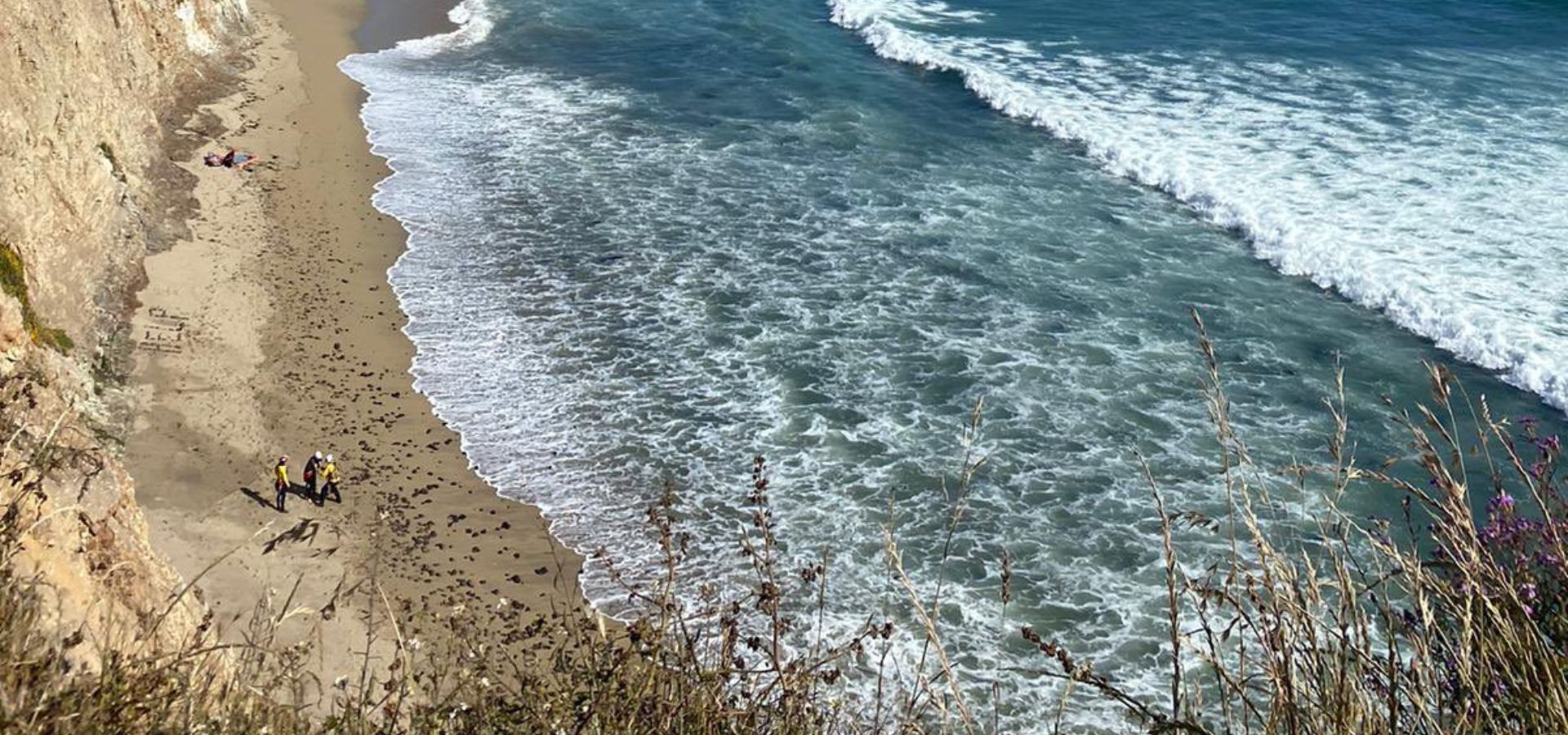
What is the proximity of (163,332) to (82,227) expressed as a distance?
1941mm

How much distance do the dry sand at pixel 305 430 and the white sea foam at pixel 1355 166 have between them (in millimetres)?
13830

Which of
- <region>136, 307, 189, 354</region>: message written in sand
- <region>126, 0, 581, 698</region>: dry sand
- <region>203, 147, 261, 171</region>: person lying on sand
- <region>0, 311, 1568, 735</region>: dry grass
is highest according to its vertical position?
<region>0, 311, 1568, 735</region>: dry grass

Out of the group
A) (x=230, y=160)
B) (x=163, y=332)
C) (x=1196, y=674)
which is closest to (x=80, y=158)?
(x=163, y=332)

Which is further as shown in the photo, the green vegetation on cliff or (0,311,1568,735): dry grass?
the green vegetation on cliff

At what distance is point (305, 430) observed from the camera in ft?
53.7

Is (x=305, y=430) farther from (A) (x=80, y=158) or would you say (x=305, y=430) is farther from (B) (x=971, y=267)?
(B) (x=971, y=267)

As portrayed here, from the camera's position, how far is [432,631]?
12.9 m

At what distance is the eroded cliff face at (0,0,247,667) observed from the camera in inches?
345

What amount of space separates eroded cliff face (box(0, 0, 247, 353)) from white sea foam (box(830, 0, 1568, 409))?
58.0 ft

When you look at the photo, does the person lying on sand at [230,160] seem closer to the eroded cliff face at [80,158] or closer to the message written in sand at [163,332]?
the eroded cliff face at [80,158]

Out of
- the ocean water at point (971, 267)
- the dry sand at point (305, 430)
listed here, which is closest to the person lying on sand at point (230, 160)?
the dry sand at point (305, 430)

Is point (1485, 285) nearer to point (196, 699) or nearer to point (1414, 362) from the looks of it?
point (1414, 362)

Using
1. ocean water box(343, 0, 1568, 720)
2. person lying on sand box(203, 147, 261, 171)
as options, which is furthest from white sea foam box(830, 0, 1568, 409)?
person lying on sand box(203, 147, 261, 171)

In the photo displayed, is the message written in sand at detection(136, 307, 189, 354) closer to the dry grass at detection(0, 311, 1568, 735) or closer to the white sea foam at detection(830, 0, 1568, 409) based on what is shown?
the dry grass at detection(0, 311, 1568, 735)
